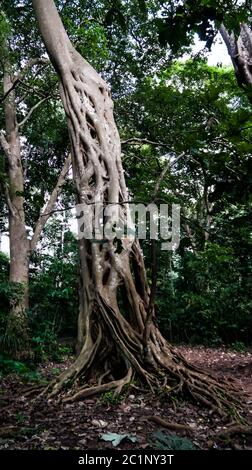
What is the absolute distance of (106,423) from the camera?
2.49 m

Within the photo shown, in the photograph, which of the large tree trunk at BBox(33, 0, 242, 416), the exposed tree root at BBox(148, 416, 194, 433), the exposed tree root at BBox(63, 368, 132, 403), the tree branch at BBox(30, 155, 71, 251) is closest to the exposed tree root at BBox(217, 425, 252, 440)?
the exposed tree root at BBox(148, 416, 194, 433)

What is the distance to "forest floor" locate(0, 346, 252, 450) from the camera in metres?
2.20

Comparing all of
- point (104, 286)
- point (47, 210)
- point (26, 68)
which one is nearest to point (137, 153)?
point (47, 210)

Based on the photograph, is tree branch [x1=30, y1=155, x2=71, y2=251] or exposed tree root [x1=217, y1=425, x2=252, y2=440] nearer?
exposed tree root [x1=217, y1=425, x2=252, y2=440]

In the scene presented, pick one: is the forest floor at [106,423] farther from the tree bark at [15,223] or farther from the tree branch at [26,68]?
the tree branch at [26,68]

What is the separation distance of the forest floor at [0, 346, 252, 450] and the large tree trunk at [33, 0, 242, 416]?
16 centimetres

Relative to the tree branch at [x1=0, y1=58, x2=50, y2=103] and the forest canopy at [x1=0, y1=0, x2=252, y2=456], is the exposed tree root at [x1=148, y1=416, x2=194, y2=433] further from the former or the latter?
the tree branch at [x1=0, y1=58, x2=50, y2=103]

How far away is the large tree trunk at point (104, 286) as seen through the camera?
3.15 meters

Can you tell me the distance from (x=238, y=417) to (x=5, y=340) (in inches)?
161

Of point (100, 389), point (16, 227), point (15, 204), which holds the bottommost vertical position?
point (100, 389)

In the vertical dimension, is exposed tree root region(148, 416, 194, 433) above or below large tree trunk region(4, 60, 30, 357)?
below

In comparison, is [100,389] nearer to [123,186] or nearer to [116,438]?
[116,438]

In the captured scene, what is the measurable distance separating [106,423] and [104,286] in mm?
1258

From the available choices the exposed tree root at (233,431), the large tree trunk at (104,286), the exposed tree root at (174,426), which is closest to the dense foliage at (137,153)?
the large tree trunk at (104,286)
